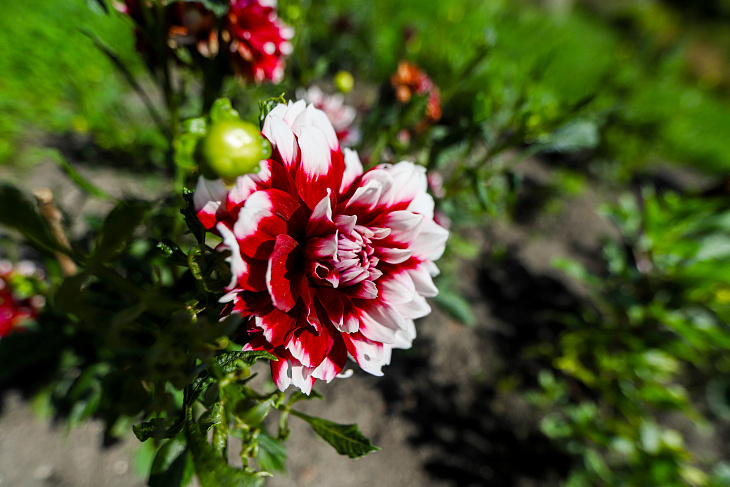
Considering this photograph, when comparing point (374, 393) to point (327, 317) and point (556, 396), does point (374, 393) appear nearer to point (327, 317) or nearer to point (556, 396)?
point (556, 396)

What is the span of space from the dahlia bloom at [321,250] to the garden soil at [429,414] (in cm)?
34

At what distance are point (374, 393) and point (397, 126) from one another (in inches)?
35.5

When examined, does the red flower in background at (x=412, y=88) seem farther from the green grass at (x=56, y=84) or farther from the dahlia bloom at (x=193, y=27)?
the green grass at (x=56, y=84)

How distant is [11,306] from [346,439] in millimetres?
869

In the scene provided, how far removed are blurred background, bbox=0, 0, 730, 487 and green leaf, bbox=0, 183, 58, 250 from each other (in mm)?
473

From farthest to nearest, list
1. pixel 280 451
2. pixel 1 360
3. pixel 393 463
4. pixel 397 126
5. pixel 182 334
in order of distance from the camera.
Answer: pixel 393 463 < pixel 397 126 < pixel 1 360 < pixel 280 451 < pixel 182 334

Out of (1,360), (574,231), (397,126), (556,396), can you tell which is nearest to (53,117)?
(1,360)

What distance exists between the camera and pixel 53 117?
149 cm

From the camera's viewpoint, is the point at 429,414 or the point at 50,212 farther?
the point at 429,414

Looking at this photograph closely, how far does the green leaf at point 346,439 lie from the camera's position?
0.44 m

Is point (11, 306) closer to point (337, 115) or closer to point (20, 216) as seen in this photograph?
point (20, 216)

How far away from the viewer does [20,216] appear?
0.94 feet

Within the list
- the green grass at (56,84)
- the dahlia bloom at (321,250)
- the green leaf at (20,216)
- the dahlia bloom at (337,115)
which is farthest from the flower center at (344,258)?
the green grass at (56,84)

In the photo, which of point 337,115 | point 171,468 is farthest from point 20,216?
point 337,115
